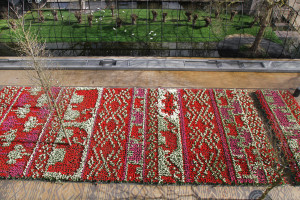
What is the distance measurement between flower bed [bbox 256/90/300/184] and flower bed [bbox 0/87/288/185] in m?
1.11

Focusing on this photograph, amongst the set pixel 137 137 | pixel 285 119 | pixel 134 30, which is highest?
pixel 134 30

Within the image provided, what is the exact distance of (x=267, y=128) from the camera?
19.5 meters

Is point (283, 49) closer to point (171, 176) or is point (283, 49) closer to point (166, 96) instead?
point (166, 96)

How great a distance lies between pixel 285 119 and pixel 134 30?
765 inches

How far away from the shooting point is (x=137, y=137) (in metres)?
18.8

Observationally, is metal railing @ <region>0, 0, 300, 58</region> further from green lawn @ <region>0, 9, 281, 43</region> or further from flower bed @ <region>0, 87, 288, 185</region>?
flower bed @ <region>0, 87, 288, 185</region>

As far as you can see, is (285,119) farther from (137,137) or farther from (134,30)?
(134,30)

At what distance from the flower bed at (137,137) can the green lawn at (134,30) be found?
30.7ft

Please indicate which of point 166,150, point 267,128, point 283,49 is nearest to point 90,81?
point 166,150

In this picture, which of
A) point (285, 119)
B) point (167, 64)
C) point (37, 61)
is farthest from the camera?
point (167, 64)

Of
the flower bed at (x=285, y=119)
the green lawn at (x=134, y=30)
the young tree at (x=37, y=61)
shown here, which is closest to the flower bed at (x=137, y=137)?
the flower bed at (x=285, y=119)

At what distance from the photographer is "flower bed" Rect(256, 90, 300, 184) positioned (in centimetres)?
1761

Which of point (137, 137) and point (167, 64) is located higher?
point (167, 64)

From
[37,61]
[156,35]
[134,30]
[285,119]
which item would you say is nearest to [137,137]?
[37,61]
